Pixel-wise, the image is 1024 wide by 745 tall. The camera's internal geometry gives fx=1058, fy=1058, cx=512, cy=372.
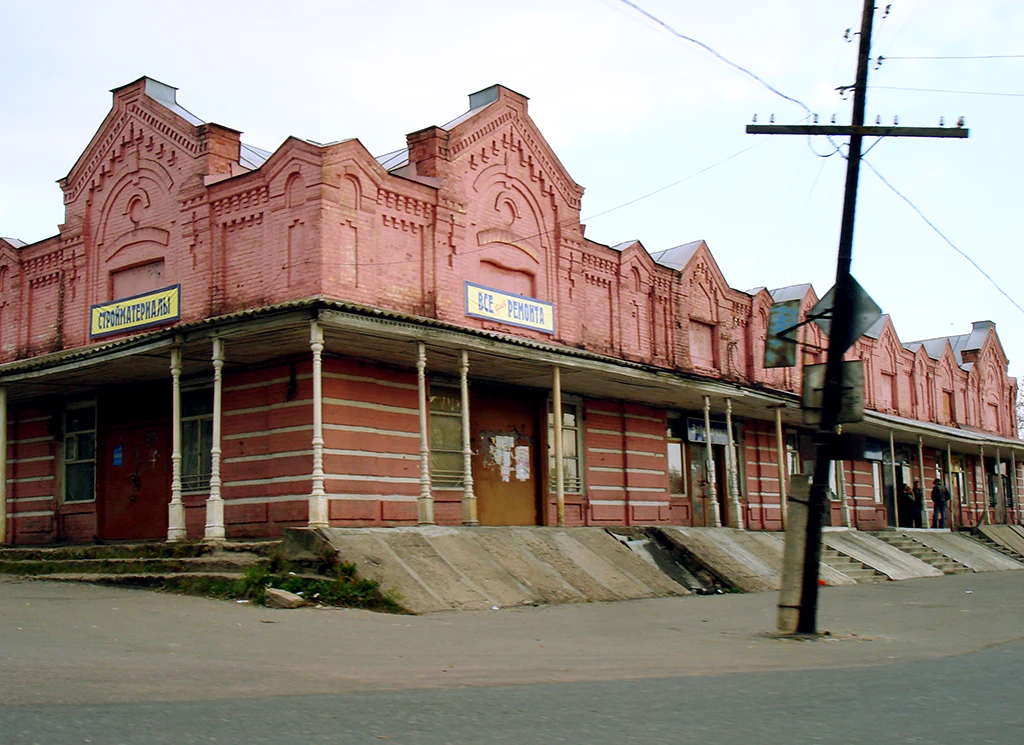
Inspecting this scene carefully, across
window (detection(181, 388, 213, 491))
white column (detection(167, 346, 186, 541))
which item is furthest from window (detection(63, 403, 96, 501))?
white column (detection(167, 346, 186, 541))

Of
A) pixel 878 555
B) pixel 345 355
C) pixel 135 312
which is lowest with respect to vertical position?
pixel 878 555

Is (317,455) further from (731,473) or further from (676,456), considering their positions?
(731,473)

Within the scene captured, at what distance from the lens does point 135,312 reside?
63.4 ft

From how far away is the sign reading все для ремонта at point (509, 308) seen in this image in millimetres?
19141

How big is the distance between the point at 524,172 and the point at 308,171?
5394mm

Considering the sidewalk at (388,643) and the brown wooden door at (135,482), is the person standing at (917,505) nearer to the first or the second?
the sidewalk at (388,643)

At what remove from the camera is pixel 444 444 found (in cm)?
1875

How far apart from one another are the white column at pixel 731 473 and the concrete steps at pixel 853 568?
1978 millimetres

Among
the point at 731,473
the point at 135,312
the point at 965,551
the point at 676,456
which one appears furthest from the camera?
the point at 965,551


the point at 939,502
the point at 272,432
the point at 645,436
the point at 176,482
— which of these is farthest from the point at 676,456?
the point at 939,502

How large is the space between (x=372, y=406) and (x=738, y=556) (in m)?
7.61

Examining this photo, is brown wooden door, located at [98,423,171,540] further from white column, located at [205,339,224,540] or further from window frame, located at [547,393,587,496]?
window frame, located at [547,393,587,496]

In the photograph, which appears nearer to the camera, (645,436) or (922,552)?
(645,436)

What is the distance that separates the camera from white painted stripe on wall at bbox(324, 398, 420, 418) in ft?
54.5
